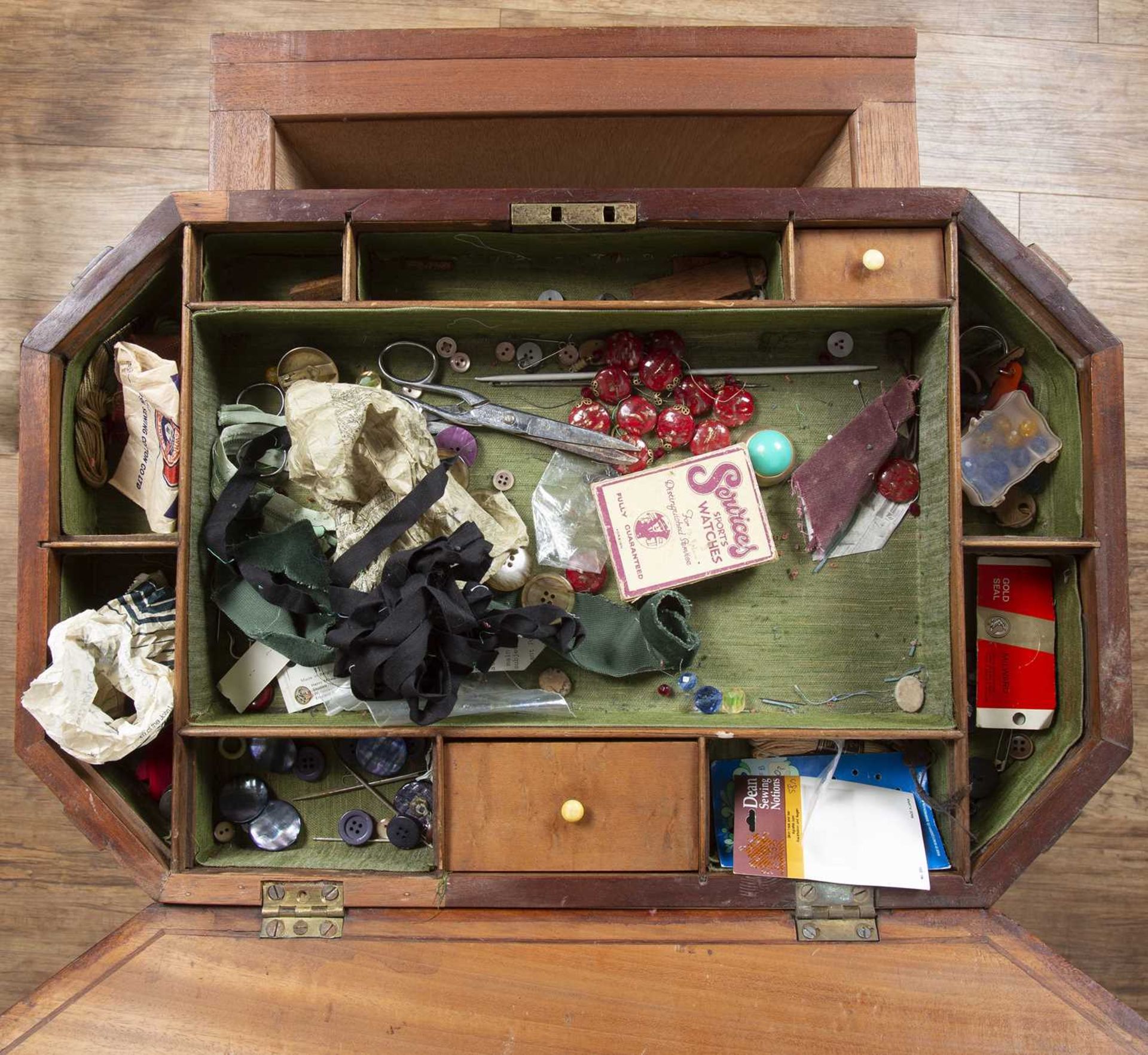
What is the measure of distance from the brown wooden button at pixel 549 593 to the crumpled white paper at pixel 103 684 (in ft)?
2.11

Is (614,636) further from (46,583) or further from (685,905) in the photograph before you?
(46,583)

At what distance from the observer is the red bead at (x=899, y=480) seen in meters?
1.56

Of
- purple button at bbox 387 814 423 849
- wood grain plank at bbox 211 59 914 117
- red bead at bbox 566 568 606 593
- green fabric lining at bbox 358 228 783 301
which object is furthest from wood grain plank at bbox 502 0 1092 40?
purple button at bbox 387 814 423 849

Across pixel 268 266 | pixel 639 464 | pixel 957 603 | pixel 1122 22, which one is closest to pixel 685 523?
pixel 639 464

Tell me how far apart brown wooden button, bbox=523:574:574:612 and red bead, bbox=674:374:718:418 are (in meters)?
0.42

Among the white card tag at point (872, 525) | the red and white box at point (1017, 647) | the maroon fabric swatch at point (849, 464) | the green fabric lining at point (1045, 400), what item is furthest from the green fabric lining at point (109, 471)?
the red and white box at point (1017, 647)

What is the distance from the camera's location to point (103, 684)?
4.72ft

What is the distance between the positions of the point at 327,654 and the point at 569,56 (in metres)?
1.21

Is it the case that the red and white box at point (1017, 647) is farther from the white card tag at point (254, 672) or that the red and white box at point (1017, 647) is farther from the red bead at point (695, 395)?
the white card tag at point (254, 672)

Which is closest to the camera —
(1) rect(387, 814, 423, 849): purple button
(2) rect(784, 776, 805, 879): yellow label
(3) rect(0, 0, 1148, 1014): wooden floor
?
(2) rect(784, 776, 805, 879): yellow label

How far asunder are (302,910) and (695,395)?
3.82 feet

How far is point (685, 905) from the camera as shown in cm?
138

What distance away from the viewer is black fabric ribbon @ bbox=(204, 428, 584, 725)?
133 cm

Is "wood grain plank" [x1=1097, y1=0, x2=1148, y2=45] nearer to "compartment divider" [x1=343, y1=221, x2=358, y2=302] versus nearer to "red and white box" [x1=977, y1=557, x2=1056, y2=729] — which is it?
"red and white box" [x1=977, y1=557, x2=1056, y2=729]
